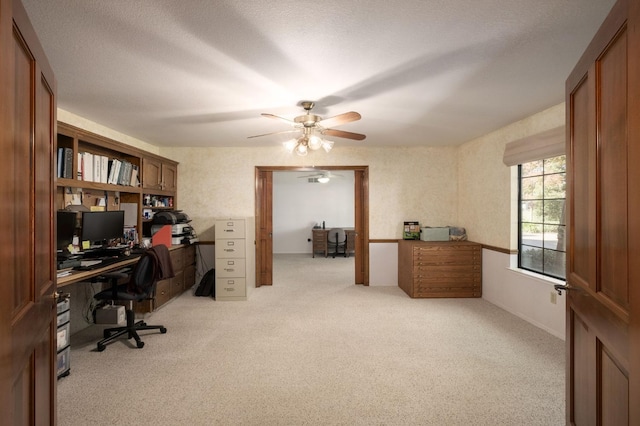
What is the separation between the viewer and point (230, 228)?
4.46 m

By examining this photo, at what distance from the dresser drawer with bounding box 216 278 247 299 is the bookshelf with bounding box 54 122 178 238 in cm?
125

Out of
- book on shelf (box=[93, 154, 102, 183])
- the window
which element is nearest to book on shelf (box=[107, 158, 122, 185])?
book on shelf (box=[93, 154, 102, 183])

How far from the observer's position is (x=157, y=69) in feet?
7.54

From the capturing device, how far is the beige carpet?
78.4 inches

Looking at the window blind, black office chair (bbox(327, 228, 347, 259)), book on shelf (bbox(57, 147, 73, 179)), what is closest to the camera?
book on shelf (bbox(57, 147, 73, 179))

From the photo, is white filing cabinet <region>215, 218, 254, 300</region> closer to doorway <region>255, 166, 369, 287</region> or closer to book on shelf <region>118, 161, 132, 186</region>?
doorway <region>255, 166, 369, 287</region>

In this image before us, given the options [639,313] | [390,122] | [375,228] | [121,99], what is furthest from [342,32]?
[375,228]

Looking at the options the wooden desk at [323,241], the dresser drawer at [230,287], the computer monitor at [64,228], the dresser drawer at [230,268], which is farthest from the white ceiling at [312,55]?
the wooden desk at [323,241]

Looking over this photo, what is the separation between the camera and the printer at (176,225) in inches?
174

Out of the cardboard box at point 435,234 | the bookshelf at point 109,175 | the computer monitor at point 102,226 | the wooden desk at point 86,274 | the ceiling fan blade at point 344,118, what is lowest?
the wooden desk at point 86,274

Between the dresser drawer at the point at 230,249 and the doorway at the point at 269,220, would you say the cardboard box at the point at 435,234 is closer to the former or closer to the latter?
the doorway at the point at 269,220

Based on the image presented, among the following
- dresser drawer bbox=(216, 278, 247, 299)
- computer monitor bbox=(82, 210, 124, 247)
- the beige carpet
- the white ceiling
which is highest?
the white ceiling

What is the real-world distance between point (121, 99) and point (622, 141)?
11.6 ft

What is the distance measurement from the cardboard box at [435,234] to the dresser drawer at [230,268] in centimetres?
276
